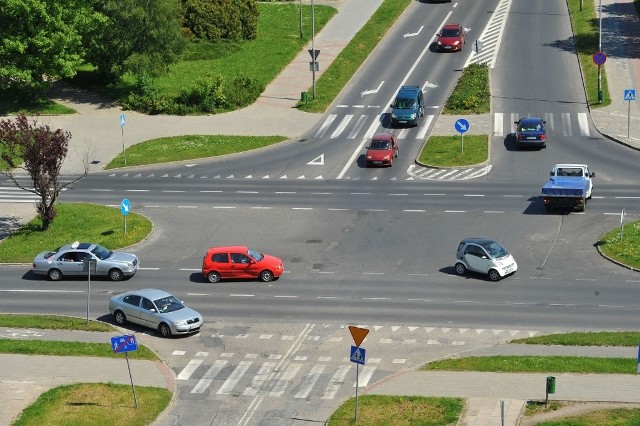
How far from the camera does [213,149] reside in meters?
72.9

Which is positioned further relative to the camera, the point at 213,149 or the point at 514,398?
the point at 213,149

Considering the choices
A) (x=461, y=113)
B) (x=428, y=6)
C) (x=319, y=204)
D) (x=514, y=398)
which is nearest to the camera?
(x=514, y=398)

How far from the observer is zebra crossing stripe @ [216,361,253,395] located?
38219 millimetres

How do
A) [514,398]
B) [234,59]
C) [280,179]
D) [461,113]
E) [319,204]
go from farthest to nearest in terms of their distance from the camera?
[234,59], [461,113], [280,179], [319,204], [514,398]

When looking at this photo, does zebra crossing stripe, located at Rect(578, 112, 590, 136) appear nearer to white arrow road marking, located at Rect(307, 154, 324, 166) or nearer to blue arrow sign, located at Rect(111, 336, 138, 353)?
white arrow road marking, located at Rect(307, 154, 324, 166)

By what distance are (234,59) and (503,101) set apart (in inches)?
919

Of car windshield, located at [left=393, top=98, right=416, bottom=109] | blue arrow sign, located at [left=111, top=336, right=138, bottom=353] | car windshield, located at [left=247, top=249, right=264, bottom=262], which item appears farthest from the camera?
car windshield, located at [left=393, top=98, right=416, bottom=109]

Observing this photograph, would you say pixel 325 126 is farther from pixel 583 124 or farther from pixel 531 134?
pixel 583 124

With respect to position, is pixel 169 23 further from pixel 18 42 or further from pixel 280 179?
pixel 280 179

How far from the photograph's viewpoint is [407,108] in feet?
249

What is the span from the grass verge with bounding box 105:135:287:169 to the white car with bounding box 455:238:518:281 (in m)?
26.1

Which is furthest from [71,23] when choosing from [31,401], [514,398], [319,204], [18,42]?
[514,398]

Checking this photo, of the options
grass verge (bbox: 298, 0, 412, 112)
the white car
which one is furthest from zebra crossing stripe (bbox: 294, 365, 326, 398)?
grass verge (bbox: 298, 0, 412, 112)

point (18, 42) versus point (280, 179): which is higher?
point (18, 42)
